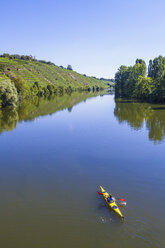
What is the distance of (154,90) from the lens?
94188mm

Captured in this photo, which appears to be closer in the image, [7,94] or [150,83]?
[7,94]

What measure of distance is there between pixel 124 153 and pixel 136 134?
1243cm

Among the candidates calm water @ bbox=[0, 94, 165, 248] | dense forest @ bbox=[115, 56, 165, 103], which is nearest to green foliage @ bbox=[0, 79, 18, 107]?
calm water @ bbox=[0, 94, 165, 248]

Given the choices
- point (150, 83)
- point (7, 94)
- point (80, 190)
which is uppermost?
point (150, 83)

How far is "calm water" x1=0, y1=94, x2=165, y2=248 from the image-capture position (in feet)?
48.5

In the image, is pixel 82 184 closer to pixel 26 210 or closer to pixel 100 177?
pixel 100 177

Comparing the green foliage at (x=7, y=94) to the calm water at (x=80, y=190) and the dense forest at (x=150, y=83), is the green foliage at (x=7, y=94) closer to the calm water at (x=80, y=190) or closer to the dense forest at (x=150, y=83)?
the calm water at (x=80, y=190)

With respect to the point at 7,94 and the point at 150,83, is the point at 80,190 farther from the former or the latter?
the point at 150,83

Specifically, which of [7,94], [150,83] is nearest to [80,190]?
[7,94]

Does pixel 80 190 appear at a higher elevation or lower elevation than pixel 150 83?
lower

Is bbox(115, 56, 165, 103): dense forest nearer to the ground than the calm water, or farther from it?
farther from it

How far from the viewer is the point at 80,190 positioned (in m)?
21.1

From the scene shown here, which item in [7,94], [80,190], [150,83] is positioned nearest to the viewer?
[80,190]

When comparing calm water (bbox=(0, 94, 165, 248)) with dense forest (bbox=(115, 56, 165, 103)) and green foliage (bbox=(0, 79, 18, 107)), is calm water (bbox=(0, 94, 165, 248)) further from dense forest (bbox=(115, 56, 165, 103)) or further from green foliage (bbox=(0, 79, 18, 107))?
dense forest (bbox=(115, 56, 165, 103))
